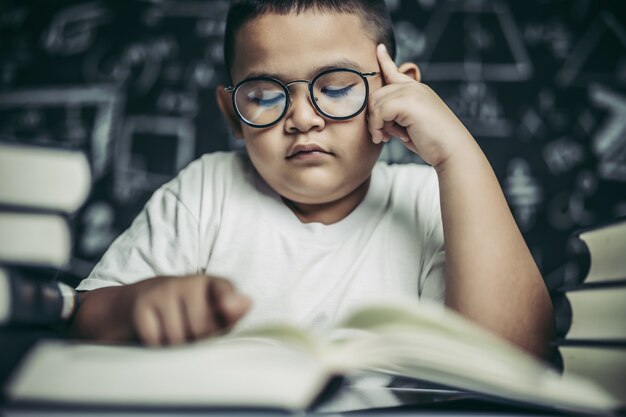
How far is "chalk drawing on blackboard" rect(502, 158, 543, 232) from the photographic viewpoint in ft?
5.06

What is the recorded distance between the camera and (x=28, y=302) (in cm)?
52

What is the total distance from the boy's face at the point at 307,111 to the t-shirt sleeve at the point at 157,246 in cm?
16

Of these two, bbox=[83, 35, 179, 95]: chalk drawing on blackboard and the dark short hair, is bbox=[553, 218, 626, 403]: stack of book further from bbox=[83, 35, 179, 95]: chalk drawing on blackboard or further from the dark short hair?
bbox=[83, 35, 179, 95]: chalk drawing on blackboard

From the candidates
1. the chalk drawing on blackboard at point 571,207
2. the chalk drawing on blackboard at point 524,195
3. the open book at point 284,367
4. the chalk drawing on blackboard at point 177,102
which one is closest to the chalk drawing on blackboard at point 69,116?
the chalk drawing on blackboard at point 177,102

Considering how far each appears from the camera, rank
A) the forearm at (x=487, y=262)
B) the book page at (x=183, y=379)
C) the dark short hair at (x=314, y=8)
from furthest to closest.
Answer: the dark short hair at (x=314, y=8) → the forearm at (x=487, y=262) → the book page at (x=183, y=379)

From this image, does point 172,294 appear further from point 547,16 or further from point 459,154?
point 547,16

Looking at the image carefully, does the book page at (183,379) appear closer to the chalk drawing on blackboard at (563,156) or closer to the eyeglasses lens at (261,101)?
the eyeglasses lens at (261,101)

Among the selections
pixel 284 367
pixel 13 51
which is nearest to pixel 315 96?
pixel 284 367

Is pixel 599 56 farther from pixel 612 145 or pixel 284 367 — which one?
pixel 284 367

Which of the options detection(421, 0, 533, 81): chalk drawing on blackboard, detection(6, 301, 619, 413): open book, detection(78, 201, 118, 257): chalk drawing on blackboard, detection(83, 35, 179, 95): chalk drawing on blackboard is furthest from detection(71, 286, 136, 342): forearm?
detection(421, 0, 533, 81): chalk drawing on blackboard

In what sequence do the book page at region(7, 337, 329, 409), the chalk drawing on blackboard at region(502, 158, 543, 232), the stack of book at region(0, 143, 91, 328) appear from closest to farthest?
the book page at region(7, 337, 329, 409)
the stack of book at region(0, 143, 91, 328)
the chalk drawing on blackboard at region(502, 158, 543, 232)

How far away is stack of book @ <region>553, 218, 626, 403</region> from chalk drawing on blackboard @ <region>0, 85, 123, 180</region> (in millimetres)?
1279

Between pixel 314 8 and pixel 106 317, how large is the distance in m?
0.54

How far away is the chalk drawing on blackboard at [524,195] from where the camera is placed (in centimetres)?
154
